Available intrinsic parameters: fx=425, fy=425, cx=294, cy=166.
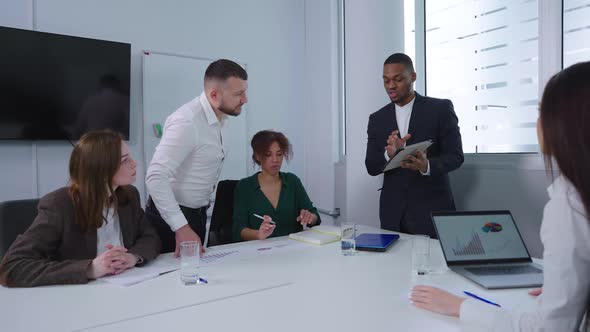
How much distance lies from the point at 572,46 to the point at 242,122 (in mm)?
2570

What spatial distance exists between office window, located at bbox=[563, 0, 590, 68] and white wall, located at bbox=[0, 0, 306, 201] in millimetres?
2399

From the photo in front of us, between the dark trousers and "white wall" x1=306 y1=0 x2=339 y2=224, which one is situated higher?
"white wall" x1=306 y1=0 x2=339 y2=224

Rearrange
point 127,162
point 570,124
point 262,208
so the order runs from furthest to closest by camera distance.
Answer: point 262,208 → point 127,162 → point 570,124

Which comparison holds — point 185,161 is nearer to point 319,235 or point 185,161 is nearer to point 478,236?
point 319,235

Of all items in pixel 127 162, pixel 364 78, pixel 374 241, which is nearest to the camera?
pixel 127 162

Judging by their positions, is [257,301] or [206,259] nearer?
[257,301]

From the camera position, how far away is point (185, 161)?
2.04 m

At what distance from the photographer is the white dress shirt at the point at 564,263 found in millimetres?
821

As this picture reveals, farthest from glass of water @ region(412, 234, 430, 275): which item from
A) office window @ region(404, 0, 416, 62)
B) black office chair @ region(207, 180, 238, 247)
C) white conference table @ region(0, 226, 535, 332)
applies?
office window @ region(404, 0, 416, 62)

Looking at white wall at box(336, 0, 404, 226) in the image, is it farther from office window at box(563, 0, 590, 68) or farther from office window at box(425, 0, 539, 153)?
office window at box(563, 0, 590, 68)

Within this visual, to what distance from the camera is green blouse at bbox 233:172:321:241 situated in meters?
2.36

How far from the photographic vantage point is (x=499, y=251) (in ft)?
5.11

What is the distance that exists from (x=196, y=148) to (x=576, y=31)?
7.20ft

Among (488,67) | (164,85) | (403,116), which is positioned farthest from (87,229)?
(488,67)
